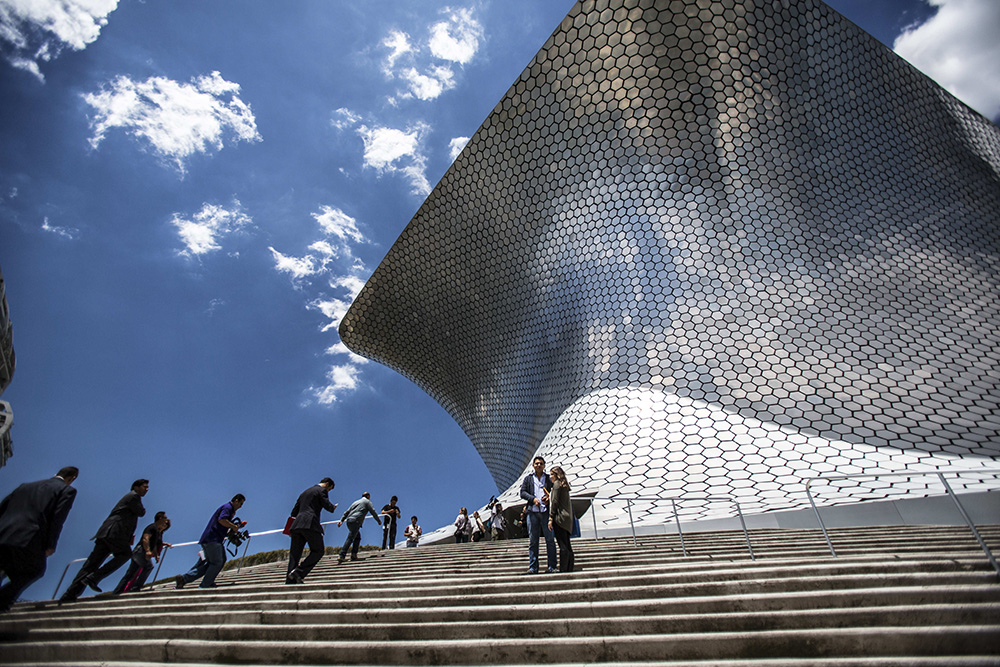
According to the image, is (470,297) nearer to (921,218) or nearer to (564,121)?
(564,121)

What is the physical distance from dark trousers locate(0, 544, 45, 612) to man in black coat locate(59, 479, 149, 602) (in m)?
0.88

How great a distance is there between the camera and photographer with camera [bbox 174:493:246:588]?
394 cm

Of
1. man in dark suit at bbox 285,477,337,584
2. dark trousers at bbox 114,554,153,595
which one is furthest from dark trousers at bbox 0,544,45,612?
man in dark suit at bbox 285,477,337,584

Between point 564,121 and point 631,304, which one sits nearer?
point 631,304

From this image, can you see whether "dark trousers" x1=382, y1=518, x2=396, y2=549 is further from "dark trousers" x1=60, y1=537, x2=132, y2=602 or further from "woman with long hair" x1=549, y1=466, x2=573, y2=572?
"woman with long hair" x1=549, y1=466, x2=573, y2=572

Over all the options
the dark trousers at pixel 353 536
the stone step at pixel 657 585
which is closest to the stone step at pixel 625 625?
the stone step at pixel 657 585

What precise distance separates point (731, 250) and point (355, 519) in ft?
30.5

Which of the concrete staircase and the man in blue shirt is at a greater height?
the man in blue shirt

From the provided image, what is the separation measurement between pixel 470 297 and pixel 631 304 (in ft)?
18.6

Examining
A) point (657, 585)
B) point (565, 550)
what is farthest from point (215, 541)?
point (657, 585)

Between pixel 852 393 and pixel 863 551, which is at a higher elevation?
pixel 852 393

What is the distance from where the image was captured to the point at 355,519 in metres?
5.82

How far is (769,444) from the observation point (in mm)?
8039

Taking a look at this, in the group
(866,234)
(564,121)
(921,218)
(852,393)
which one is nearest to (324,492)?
(852,393)
